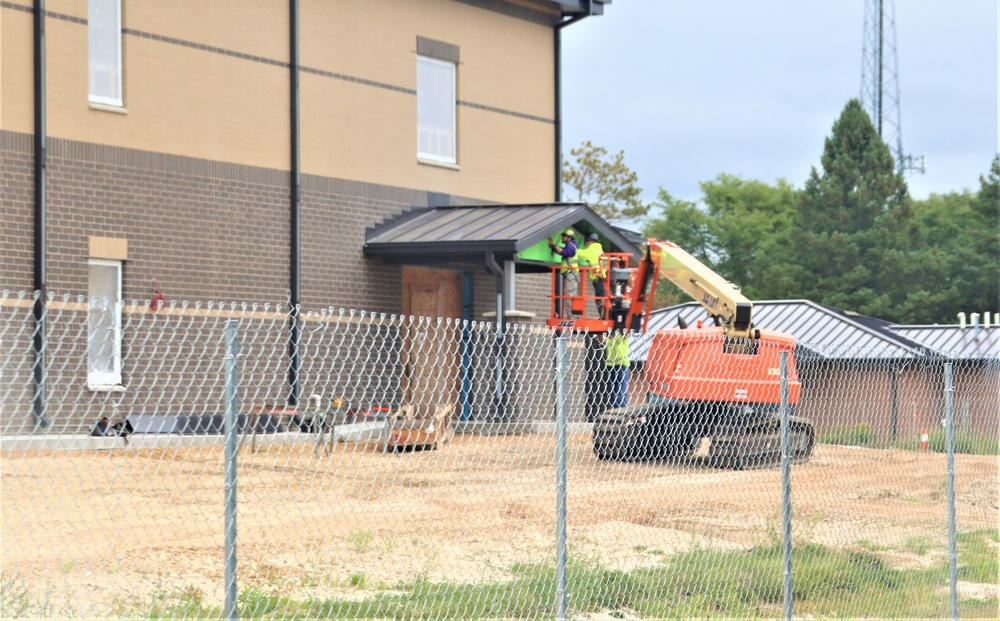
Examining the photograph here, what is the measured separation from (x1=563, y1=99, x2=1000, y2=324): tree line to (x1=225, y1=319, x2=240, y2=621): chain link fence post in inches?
2008

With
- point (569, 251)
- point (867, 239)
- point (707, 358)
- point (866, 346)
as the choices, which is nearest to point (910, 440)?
point (707, 358)

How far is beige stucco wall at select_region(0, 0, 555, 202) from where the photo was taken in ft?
55.9

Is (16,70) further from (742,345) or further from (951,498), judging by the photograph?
(951,498)

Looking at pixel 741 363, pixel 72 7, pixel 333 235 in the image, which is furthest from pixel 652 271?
pixel 72 7

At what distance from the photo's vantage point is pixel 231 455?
5250 millimetres

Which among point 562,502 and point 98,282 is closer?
point 562,502

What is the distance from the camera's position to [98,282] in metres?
17.5

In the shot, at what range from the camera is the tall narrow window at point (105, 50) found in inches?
687

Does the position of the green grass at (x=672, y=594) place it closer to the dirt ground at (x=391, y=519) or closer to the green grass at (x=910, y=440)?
the dirt ground at (x=391, y=519)

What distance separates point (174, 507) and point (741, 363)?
28.3ft

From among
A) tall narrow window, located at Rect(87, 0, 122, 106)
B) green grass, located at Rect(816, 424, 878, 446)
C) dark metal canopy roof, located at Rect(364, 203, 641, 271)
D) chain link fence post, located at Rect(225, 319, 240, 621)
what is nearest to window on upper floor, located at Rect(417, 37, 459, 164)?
dark metal canopy roof, located at Rect(364, 203, 641, 271)

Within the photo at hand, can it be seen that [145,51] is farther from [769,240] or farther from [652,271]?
[769,240]

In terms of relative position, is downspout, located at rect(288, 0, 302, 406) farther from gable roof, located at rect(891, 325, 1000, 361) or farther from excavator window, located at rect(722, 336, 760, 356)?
gable roof, located at rect(891, 325, 1000, 361)

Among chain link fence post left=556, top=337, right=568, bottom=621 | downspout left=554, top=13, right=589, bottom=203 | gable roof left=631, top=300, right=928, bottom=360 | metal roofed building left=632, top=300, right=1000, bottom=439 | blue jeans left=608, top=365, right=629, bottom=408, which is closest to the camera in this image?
chain link fence post left=556, top=337, right=568, bottom=621
